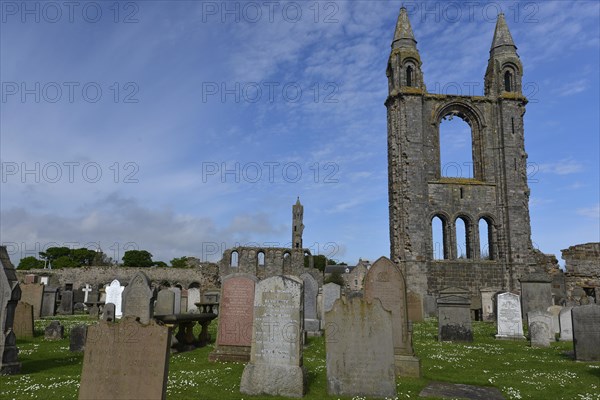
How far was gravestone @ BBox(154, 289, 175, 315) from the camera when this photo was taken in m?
13.8

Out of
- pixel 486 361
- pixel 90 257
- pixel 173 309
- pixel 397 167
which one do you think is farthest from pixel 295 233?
pixel 486 361

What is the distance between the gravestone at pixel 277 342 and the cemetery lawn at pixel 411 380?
0.86 ft

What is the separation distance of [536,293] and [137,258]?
7181 cm

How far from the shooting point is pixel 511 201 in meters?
25.9

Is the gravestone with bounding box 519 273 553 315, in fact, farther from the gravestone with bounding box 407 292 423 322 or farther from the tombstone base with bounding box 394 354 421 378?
the tombstone base with bounding box 394 354 421 378

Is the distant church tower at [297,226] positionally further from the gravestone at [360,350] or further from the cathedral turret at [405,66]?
the gravestone at [360,350]

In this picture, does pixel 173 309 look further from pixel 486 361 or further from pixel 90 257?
pixel 90 257

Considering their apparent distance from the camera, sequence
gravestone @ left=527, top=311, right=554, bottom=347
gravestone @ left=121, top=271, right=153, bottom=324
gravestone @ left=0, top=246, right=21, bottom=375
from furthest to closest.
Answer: gravestone @ left=527, top=311, right=554, bottom=347, gravestone @ left=121, top=271, right=153, bottom=324, gravestone @ left=0, top=246, right=21, bottom=375

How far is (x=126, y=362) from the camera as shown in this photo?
482 cm

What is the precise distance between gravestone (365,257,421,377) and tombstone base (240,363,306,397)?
2050 mm

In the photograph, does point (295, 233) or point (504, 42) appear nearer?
point (504, 42)

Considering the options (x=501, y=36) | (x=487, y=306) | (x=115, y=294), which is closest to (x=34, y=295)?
(x=115, y=294)

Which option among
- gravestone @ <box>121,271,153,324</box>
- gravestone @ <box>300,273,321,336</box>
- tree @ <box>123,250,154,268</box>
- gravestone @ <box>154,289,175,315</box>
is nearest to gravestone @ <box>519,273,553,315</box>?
gravestone @ <box>300,273,321,336</box>

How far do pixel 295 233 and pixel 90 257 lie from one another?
3873 cm
